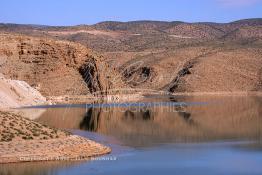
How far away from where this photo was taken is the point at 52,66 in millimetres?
101000

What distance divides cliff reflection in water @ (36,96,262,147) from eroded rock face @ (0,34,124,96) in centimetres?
3203

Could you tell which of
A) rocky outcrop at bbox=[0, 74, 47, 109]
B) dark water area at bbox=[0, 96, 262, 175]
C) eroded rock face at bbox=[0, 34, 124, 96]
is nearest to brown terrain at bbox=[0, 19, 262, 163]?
eroded rock face at bbox=[0, 34, 124, 96]

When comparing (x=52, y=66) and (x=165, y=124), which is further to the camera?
(x=52, y=66)

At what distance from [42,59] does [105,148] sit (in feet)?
223

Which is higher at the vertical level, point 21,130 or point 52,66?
point 52,66

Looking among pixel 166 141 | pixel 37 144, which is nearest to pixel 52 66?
pixel 166 141

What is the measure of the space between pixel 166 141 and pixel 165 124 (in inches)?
463

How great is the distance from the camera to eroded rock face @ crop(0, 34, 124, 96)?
98.1m

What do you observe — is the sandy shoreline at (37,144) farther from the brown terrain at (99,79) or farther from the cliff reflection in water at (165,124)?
the cliff reflection in water at (165,124)

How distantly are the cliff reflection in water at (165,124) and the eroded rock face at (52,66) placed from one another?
3203 centimetres

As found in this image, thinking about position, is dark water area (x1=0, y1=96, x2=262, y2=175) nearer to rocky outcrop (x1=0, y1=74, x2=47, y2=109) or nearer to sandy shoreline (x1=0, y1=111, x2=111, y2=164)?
sandy shoreline (x1=0, y1=111, x2=111, y2=164)

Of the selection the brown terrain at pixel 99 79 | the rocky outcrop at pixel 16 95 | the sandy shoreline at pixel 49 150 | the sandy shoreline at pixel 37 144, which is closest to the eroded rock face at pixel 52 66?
the brown terrain at pixel 99 79

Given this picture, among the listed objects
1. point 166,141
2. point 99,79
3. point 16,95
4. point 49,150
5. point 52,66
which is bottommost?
point 166,141

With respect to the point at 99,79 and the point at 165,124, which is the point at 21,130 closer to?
the point at 165,124
